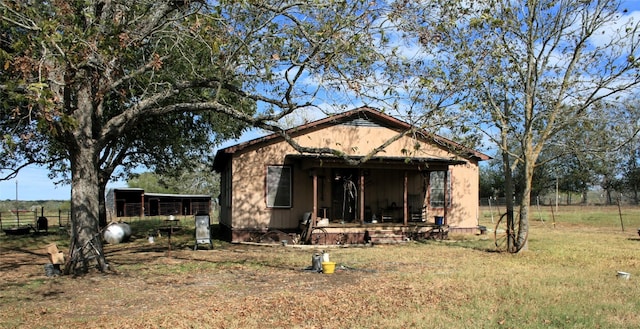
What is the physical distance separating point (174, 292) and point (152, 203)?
36.7 m

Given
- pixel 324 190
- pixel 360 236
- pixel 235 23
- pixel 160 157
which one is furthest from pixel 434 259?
pixel 160 157

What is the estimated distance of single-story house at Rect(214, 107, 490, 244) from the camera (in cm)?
1592

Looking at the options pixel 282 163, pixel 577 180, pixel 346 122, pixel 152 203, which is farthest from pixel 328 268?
pixel 577 180

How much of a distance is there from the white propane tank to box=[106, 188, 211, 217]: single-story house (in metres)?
21.9

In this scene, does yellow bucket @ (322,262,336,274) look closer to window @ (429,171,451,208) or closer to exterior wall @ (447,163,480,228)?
window @ (429,171,451,208)

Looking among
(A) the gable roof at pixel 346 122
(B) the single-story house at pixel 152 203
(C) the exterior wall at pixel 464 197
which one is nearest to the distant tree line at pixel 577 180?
(B) the single-story house at pixel 152 203

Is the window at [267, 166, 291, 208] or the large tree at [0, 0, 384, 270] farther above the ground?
the large tree at [0, 0, 384, 270]

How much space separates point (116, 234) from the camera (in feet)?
56.1

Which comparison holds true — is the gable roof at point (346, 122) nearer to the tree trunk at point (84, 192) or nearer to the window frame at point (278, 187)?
the window frame at point (278, 187)

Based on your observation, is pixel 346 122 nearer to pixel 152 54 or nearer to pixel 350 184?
pixel 350 184

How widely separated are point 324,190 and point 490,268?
764 centimetres

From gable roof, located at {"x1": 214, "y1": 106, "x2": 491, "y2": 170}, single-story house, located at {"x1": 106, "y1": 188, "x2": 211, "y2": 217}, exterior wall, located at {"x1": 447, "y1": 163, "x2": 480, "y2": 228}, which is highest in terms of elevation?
gable roof, located at {"x1": 214, "y1": 106, "x2": 491, "y2": 170}

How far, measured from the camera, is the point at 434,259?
11.9m

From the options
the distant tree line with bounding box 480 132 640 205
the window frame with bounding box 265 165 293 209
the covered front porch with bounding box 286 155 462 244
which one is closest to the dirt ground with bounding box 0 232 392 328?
the covered front porch with bounding box 286 155 462 244
